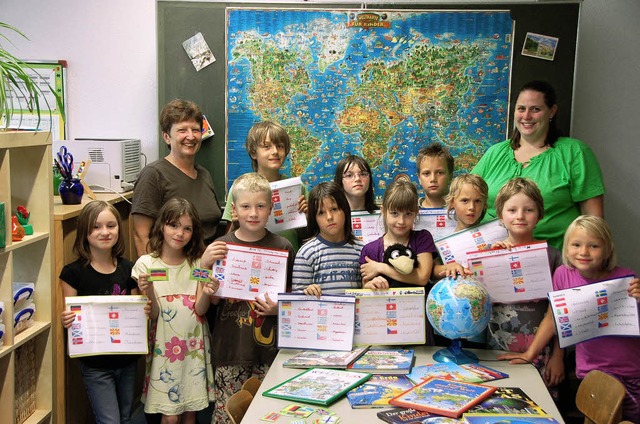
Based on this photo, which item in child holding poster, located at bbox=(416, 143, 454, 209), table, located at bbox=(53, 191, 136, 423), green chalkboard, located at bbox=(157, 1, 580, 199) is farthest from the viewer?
green chalkboard, located at bbox=(157, 1, 580, 199)

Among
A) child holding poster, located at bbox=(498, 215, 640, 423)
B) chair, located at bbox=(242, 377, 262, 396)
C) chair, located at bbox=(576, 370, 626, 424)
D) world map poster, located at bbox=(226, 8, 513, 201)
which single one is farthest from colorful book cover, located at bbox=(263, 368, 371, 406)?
world map poster, located at bbox=(226, 8, 513, 201)

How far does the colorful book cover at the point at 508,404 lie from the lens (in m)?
2.22

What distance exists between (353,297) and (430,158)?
103cm

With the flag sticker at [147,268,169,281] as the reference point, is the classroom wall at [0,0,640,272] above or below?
above

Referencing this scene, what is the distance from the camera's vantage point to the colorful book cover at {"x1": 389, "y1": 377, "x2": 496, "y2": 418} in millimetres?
2211

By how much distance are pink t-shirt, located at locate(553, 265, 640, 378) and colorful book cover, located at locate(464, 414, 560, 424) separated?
74 cm

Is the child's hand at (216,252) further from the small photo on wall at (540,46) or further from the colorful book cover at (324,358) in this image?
the small photo on wall at (540,46)

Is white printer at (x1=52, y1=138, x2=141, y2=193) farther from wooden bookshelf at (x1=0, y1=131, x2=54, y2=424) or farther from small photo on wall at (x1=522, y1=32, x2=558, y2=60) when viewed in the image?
small photo on wall at (x1=522, y1=32, x2=558, y2=60)

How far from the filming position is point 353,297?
2.75 metres

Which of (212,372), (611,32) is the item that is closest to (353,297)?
(212,372)

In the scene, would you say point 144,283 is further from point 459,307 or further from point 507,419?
point 507,419

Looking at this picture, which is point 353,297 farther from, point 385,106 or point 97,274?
point 385,106

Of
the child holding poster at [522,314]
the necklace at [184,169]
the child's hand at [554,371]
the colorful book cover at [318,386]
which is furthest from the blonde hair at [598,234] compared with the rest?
the necklace at [184,169]

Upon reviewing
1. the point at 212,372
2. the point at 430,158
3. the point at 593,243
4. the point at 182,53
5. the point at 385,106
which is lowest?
the point at 212,372
